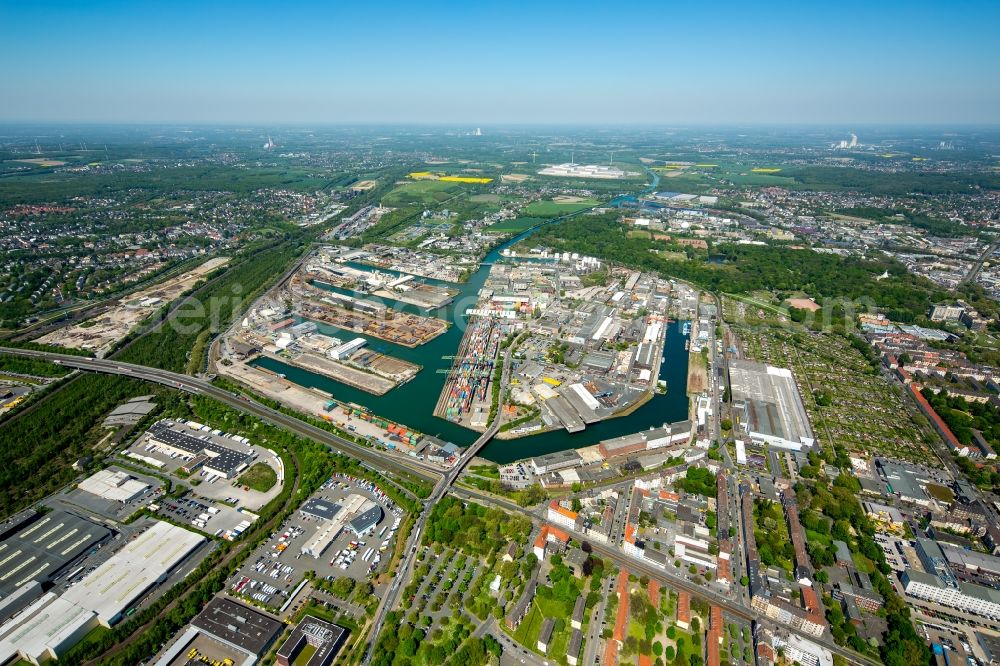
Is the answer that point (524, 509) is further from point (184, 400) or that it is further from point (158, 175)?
point (158, 175)

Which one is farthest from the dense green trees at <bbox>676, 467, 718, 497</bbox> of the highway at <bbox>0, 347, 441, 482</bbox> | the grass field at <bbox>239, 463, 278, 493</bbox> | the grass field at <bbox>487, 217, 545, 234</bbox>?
the grass field at <bbox>487, 217, 545, 234</bbox>

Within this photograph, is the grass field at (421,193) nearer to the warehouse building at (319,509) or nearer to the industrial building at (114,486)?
the industrial building at (114,486)

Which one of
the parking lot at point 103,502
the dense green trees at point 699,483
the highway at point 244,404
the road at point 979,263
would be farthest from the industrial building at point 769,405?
the road at point 979,263

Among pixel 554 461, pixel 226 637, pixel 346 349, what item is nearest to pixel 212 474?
pixel 226 637

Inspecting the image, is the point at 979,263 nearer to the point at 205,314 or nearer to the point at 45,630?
the point at 205,314

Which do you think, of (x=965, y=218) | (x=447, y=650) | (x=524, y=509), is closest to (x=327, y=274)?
(x=524, y=509)

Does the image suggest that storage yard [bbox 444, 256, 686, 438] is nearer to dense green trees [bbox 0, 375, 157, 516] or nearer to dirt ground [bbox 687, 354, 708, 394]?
dirt ground [bbox 687, 354, 708, 394]

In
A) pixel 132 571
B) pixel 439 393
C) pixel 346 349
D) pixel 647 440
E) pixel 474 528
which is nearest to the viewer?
pixel 132 571
